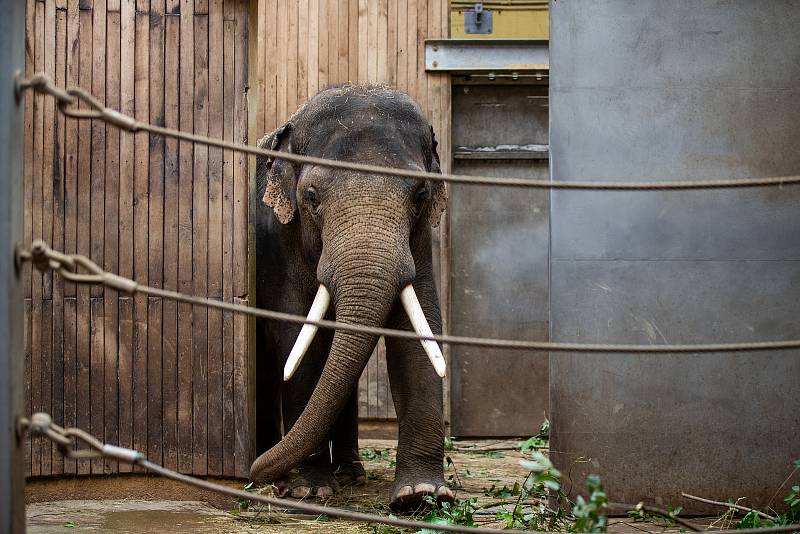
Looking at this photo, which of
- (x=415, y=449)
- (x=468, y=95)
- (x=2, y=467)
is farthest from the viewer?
(x=468, y=95)

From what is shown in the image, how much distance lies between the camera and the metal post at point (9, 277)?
3154mm

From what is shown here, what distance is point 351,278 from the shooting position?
6.30 metres

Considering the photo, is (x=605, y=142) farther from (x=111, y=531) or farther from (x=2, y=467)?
(x=2, y=467)

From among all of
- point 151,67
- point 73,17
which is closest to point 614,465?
point 151,67

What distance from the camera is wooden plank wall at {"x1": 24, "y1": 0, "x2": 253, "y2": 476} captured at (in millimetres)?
6727

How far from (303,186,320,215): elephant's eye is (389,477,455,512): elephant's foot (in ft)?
5.19

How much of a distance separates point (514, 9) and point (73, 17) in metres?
5.08

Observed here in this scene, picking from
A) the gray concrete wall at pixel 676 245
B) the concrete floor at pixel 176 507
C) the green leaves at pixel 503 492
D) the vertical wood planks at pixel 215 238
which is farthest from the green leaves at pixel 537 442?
the gray concrete wall at pixel 676 245

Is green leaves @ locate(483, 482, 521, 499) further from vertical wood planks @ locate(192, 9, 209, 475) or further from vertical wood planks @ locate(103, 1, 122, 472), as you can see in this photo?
vertical wood planks @ locate(103, 1, 122, 472)

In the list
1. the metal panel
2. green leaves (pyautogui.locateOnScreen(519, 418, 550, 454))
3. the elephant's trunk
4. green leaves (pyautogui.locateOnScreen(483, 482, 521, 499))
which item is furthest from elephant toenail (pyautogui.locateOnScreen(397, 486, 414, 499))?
the metal panel

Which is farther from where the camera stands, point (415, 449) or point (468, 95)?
point (468, 95)

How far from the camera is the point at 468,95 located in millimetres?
10516

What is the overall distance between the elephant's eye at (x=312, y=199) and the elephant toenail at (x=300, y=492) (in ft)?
5.16

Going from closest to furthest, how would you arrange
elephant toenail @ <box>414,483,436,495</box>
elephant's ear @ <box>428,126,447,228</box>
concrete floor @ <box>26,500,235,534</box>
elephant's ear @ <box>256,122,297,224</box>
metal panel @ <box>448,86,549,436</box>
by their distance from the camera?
1. concrete floor @ <box>26,500,235,534</box>
2. elephant toenail @ <box>414,483,436,495</box>
3. elephant's ear @ <box>428,126,447,228</box>
4. elephant's ear @ <box>256,122,297,224</box>
5. metal panel @ <box>448,86,549,436</box>
